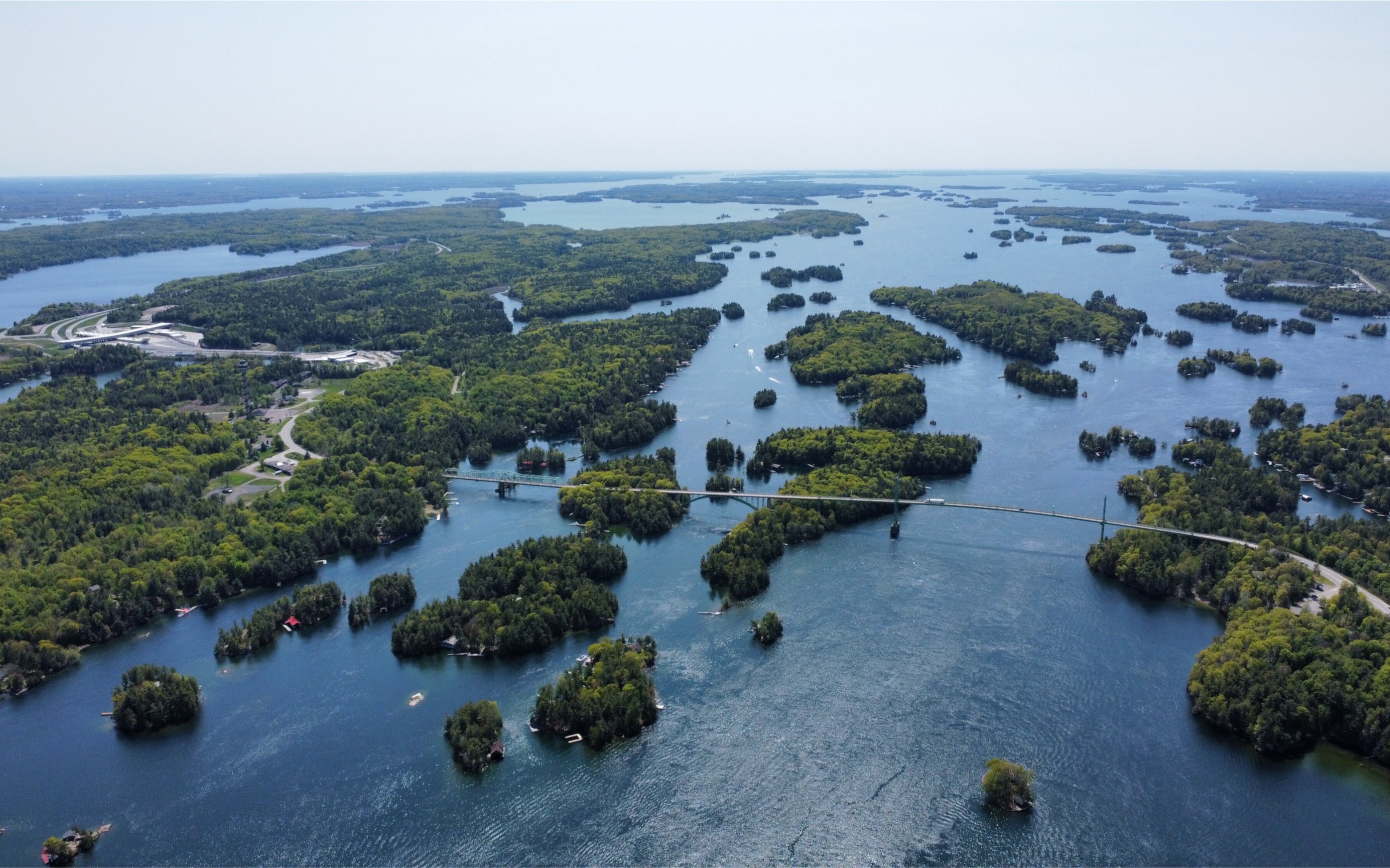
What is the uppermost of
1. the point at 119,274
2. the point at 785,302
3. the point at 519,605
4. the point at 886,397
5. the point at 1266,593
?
the point at 119,274

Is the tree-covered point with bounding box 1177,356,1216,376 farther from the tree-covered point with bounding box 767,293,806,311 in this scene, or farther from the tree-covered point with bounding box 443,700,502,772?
the tree-covered point with bounding box 443,700,502,772

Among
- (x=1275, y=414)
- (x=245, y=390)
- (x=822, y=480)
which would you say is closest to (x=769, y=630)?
(x=822, y=480)

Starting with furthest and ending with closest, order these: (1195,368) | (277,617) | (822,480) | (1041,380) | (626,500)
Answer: (1195,368) → (1041,380) → (822,480) → (626,500) → (277,617)

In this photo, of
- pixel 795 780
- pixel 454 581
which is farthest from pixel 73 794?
pixel 795 780

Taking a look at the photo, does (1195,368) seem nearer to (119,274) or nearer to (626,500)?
(626,500)

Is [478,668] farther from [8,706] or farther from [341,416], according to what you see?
[341,416]

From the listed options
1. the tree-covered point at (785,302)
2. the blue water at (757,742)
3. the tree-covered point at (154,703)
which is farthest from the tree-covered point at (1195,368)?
the tree-covered point at (154,703)
